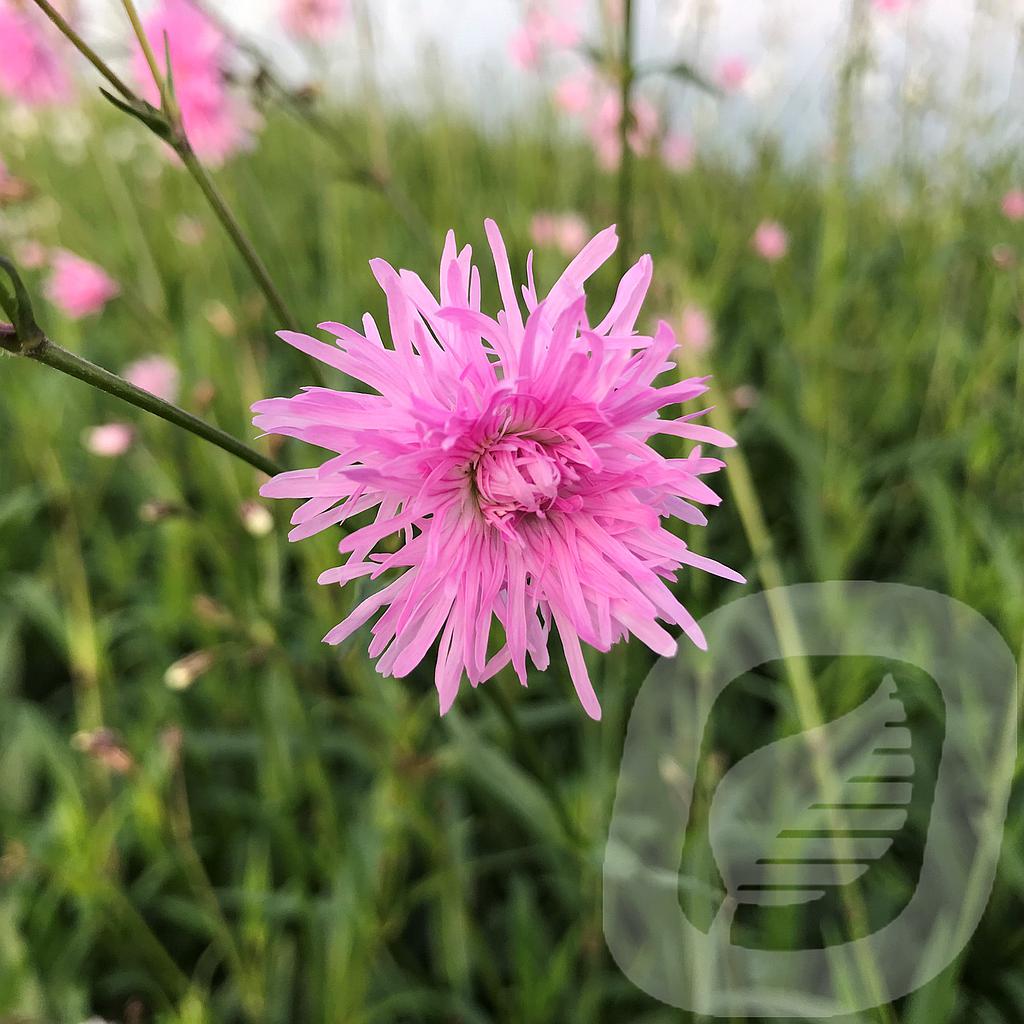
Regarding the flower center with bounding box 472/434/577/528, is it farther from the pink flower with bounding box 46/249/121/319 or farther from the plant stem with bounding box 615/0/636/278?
the pink flower with bounding box 46/249/121/319

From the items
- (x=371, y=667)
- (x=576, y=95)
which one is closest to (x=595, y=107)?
(x=576, y=95)

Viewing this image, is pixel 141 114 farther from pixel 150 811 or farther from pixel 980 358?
pixel 980 358

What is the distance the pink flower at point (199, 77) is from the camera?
122 cm

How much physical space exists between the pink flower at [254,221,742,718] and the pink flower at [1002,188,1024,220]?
4.32ft

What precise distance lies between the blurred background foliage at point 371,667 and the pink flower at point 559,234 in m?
0.06

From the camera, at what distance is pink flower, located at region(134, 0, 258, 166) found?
1.22m

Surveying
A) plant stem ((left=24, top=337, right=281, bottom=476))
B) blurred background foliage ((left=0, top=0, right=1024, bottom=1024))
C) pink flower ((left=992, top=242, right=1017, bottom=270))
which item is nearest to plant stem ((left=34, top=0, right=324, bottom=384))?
plant stem ((left=24, top=337, right=281, bottom=476))

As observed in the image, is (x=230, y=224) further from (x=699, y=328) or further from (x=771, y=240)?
(x=771, y=240)

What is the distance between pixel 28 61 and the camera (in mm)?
1727

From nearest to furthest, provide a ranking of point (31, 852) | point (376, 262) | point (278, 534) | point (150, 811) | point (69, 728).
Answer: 1. point (376, 262)
2. point (150, 811)
3. point (31, 852)
4. point (278, 534)
5. point (69, 728)

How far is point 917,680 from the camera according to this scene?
1.06 metres

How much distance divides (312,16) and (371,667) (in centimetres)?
147

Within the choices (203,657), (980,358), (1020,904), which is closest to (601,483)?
(203,657)

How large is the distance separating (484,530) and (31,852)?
972mm
